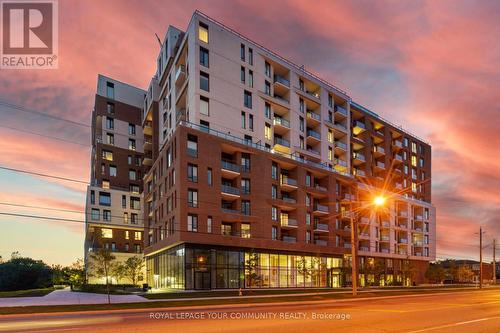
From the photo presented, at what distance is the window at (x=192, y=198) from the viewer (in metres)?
49.2

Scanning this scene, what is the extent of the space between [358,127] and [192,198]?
1948 inches

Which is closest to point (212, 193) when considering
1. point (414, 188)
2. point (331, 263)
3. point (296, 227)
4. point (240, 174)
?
point (240, 174)

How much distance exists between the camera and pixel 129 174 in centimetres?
9138

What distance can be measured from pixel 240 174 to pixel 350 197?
2887 cm

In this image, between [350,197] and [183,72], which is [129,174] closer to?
[183,72]

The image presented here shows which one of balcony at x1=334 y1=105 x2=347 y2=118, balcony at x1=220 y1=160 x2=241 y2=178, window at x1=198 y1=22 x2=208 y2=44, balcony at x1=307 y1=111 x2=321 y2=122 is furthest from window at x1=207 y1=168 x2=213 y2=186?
balcony at x1=334 y1=105 x2=347 y2=118

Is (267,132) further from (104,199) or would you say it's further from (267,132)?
(104,199)

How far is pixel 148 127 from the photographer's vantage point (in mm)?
86250

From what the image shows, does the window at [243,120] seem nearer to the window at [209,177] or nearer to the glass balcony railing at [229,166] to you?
the glass balcony railing at [229,166]

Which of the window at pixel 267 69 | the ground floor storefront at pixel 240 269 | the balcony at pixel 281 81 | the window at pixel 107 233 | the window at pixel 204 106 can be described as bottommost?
the ground floor storefront at pixel 240 269

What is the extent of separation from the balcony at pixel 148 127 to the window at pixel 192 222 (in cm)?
4148

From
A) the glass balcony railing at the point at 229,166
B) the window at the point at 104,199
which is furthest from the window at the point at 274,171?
the window at the point at 104,199

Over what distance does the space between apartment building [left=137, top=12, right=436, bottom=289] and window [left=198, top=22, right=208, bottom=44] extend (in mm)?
150

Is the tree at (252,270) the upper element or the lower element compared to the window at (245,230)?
lower
